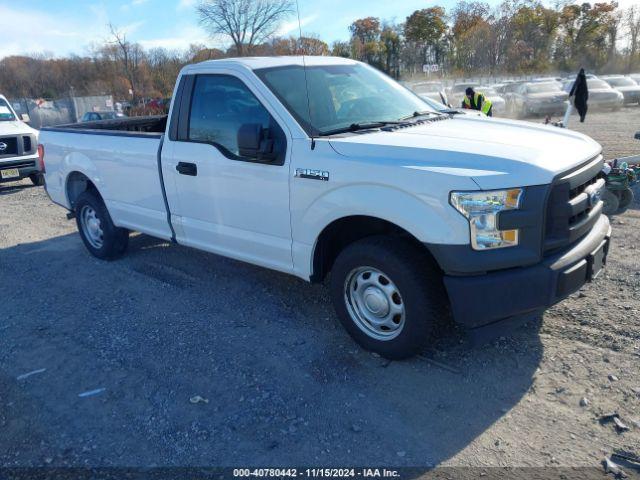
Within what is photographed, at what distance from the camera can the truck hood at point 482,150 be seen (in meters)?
3.08

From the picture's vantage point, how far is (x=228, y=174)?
4328mm

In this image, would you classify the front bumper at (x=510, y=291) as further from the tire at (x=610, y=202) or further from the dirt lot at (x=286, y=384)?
the tire at (x=610, y=202)

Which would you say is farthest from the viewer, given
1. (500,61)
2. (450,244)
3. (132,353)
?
(500,61)

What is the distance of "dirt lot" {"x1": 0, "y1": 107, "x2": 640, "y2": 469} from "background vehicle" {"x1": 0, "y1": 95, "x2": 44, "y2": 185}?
719 cm

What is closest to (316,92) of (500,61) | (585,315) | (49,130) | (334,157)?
(334,157)

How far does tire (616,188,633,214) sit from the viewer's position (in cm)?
671

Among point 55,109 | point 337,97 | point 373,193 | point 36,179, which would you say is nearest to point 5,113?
point 36,179

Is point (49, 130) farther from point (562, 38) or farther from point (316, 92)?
point (562, 38)

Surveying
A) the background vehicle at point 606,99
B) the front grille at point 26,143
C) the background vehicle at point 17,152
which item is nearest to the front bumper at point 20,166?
the background vehicle at point 17,152

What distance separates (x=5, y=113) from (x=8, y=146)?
1.44 m

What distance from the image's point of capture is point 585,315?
4184 millimetres

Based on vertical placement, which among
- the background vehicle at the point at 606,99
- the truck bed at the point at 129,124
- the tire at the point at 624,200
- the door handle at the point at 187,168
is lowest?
the background vehicle at the point at 606,99

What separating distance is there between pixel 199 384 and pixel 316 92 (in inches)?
95.2

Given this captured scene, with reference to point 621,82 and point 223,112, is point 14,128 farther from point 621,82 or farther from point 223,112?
point 621,82
